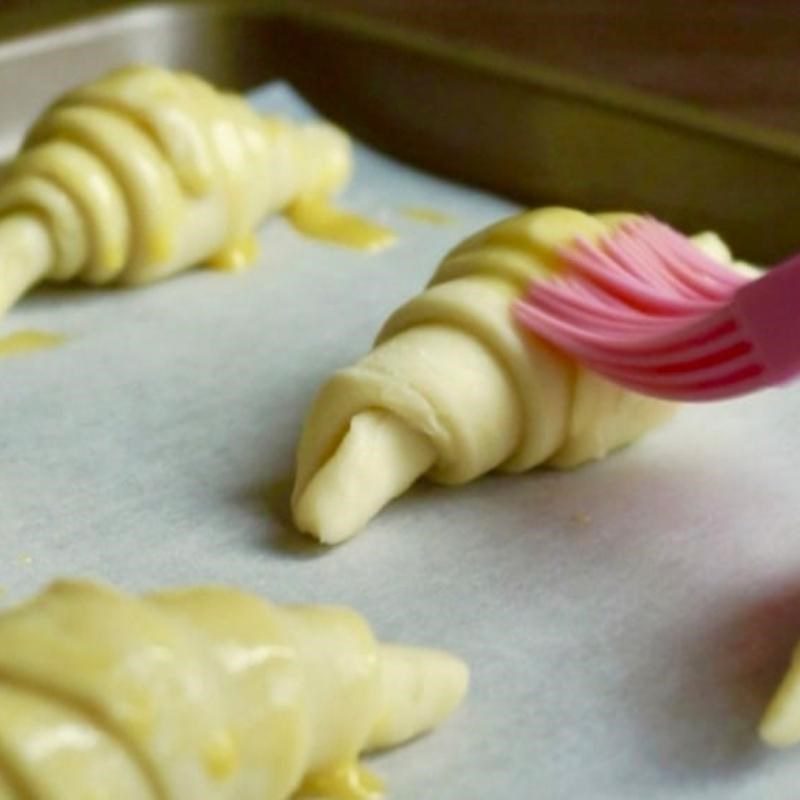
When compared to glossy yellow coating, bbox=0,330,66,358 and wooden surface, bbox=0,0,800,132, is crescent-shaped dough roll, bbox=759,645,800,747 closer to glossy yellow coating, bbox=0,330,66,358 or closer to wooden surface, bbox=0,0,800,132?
glossy yellow coating, bbox=0,330,66,358

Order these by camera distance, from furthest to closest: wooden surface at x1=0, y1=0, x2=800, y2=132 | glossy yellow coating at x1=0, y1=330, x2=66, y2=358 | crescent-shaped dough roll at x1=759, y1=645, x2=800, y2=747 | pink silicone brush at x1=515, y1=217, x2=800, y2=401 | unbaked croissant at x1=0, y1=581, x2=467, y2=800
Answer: wooden surface at x1=0, y1=0, x2=800, y2=132 → glossy yellow coating at x1=0, y1=330, x2=66, y2=358 → pink silicone brush at x1=515, y1=217, x2=800, y2=401 → crescent-shaped dough roll at x1=759, y1=645, x2=800, y2=747 → unbaked croissant at x1=0, y1=581, x2=467, y2=800

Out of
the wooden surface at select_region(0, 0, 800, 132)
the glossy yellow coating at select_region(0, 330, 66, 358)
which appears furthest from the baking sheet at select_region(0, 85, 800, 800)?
the wooden surface at select_region(0, 0, 800, 132)

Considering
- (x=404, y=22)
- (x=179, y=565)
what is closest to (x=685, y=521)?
(x=179, y=565)

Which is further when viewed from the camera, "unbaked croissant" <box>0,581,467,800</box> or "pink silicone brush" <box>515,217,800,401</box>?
"pink silicone brush" <box>515,217,800,401</box>

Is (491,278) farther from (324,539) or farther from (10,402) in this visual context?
(10,402)

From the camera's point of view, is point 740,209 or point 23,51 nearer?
point 740,209

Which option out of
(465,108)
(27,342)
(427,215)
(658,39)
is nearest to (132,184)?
(27,342)
